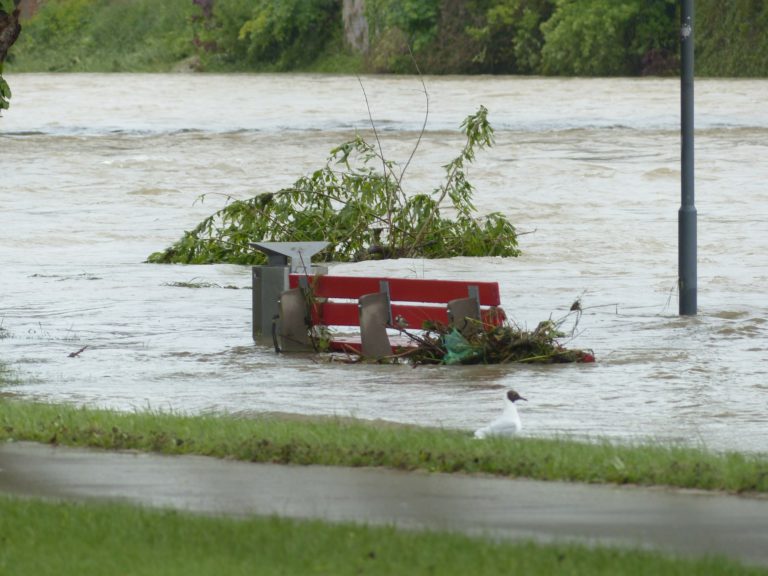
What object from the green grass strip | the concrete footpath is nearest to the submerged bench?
the green grass strip

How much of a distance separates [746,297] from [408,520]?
13.6 m

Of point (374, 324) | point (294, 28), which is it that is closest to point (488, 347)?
point (374, 324)

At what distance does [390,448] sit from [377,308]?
19.2 feet

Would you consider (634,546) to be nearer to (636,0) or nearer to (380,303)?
(380,303)

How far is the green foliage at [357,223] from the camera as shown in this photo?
2253cm

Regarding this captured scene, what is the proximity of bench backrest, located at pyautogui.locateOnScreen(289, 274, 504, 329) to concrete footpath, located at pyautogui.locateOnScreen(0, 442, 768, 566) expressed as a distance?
6.00 metres

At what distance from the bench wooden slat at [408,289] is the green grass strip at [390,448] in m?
4.09

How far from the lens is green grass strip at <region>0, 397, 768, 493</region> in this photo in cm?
894

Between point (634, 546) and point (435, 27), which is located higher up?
point (435, 27)

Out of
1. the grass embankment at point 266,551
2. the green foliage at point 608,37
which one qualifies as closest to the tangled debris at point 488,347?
the grass embankment at point 266,551

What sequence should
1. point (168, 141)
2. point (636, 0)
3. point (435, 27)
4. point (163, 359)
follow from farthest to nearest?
point (435, 27)
point (636, 0)
point (168, 141)
point (163, 359)

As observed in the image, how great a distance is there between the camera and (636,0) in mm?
79375

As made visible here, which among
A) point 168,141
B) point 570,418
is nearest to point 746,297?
point 570,418

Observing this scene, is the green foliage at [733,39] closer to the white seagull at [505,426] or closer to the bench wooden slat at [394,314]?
the bench wooden slat at [394,314]
